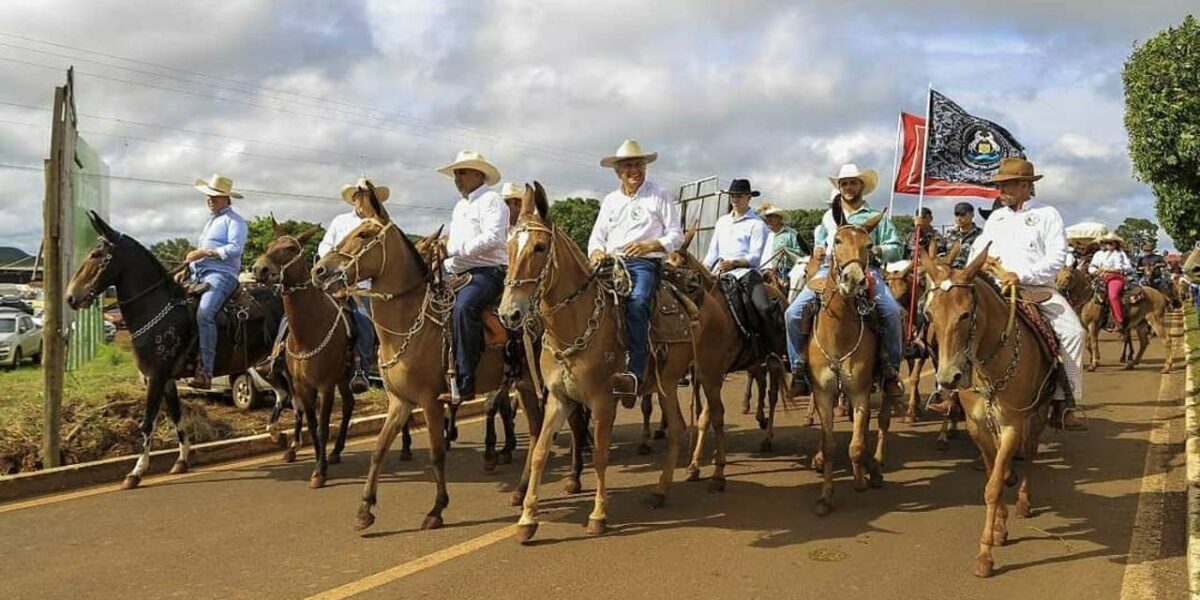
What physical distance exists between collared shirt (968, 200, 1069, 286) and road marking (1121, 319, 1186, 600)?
201 centimetres

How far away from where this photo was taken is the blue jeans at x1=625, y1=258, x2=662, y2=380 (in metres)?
6.80

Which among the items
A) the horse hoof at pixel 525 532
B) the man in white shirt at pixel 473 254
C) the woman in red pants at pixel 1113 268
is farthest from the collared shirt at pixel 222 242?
the woman in red pants at pixel 1113 268

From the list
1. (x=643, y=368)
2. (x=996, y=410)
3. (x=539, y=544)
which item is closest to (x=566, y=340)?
(x=643, y=368)

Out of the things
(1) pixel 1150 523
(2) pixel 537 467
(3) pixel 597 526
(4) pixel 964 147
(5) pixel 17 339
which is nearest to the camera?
(2) pixel 537 467

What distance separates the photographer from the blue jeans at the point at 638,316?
22.3 feet

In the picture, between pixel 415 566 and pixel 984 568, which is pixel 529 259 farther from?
pixel 984 568

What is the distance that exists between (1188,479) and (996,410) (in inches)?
103

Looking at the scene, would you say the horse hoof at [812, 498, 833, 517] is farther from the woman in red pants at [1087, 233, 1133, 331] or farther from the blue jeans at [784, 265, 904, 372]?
the woman in red pants at [1087, 233, 1133, 331]

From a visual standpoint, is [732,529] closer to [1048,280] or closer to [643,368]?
[643,368]

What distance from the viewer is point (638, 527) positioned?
259 inches

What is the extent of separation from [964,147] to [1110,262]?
37.0 feet

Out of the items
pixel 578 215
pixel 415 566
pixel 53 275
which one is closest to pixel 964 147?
pixel 415 566

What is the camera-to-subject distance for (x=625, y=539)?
6.26 m

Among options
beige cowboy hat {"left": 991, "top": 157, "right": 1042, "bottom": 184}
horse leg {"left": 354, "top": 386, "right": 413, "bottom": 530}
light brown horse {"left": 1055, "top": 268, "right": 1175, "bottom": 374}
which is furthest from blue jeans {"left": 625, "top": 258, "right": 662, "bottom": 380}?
light brown horse {"left": 1055, "top": 268, "right": 1175, "bottom": 374}
